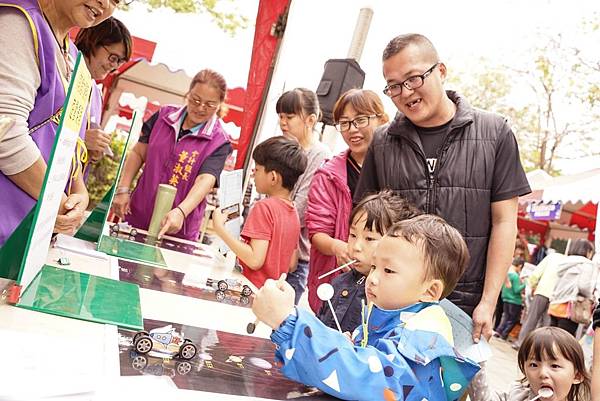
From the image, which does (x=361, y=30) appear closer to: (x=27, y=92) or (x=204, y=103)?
(x=204, y=103)

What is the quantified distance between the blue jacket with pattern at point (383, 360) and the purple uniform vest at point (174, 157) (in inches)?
69.8

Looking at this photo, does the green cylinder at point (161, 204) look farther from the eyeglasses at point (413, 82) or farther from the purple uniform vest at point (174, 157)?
the eyeglasses at point (413, 82)

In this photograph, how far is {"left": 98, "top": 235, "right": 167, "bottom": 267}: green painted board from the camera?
1766 mm

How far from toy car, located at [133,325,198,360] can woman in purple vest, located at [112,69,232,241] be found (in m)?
1.69

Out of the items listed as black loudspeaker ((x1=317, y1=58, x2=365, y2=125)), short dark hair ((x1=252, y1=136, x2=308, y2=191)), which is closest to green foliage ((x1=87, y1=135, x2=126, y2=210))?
black loudspeaker ((x1=317, y1=58, x2=365, y2=125))

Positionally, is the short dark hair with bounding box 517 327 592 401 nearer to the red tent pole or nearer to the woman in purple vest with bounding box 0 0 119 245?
the woman in purple vest with bounding box 0 0 119 245

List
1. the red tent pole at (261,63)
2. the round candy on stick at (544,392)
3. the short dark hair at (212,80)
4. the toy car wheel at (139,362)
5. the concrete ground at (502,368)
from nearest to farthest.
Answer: the toy car wheel at (139,362)
the round candy on stick at (544,392)
the short dark hair at (212,80)
the red tent pole at (261,63)
the concrete ground at (502,368)

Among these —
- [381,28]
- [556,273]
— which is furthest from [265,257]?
[556,273]

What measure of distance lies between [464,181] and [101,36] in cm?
142

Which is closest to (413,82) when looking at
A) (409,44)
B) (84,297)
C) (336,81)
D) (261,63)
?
(409,44)

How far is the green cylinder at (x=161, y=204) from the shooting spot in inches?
91.4

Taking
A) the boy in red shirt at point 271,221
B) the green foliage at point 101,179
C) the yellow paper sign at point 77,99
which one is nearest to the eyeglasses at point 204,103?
the boy in red shirt at point 271,221

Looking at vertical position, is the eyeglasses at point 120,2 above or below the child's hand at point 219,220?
above

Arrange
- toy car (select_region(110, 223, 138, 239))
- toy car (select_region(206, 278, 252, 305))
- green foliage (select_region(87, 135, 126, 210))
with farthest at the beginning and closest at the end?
green foliage (select_region(87, 135, 126, 210)) < toy car (select_region(110, 223, 138, 239)) < toy car (select_region(206, 278, 252, 305))
